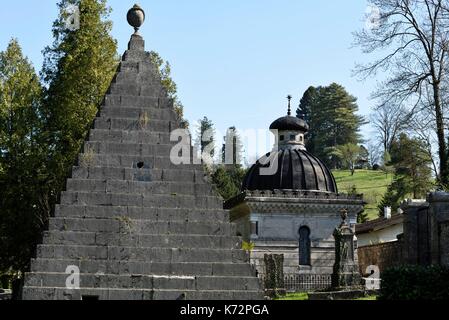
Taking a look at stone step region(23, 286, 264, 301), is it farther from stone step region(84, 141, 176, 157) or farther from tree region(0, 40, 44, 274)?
tree region(0, 40, 44, 274)

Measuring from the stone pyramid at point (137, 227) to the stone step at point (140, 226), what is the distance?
2 cm

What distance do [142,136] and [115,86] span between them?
1352mm

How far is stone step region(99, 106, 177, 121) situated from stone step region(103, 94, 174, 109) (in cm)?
8

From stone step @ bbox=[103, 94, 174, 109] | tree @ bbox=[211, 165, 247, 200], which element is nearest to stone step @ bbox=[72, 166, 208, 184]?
stone step @ bbox=[103, 94, 174, 109]

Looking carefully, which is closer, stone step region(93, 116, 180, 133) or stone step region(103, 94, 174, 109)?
stone step region(93, 116, 180, 133)

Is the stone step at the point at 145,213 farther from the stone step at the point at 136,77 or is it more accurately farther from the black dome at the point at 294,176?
the black dome at the point at 294,176

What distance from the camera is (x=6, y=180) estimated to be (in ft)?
102

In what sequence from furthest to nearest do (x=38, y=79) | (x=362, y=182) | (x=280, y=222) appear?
(x=362, y=182) < (x=280, y=222) < (x=38, y=79)

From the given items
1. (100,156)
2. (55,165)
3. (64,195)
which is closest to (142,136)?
(100,156)

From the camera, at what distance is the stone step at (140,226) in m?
15.7

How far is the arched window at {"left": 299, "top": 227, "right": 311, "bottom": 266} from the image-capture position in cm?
4172

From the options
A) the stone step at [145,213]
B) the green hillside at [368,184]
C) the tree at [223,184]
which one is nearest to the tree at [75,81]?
the stone step at [145,213]

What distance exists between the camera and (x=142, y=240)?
15.9 meters

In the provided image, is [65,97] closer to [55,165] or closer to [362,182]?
[55,165]
